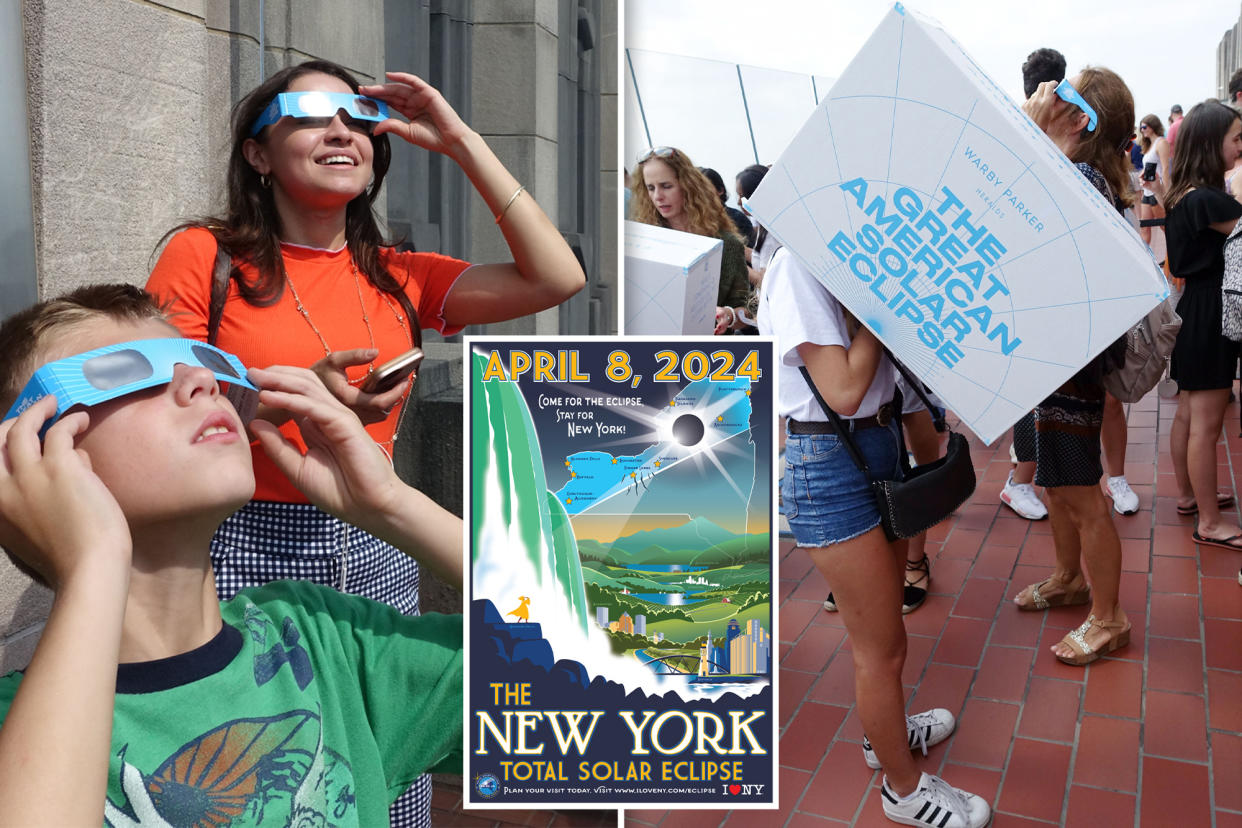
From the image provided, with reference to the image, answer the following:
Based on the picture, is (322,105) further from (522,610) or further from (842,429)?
(842,429)

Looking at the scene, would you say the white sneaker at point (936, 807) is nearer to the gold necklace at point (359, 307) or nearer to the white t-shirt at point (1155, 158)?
the gold necklace at point (359, 307)

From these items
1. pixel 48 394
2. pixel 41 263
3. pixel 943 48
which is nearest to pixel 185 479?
pixel 48 394

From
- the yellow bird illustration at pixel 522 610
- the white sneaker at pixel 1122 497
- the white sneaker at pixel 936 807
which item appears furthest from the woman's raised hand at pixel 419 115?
the white sneaker at pixel 1122 497

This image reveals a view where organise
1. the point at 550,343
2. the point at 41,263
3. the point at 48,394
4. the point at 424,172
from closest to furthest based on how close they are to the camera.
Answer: the point at 48,394 → the point at 550,343 → the point at 41,263 → the point at 424,172

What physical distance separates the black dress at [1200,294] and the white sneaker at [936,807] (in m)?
2.48

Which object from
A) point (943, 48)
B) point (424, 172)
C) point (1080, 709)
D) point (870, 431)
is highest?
point (424, 172)

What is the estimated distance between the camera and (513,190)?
1627mm

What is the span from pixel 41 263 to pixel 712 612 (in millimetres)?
1730

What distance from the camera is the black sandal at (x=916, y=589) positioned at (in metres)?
3.88

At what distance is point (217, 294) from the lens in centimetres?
155

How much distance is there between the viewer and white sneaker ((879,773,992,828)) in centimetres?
250

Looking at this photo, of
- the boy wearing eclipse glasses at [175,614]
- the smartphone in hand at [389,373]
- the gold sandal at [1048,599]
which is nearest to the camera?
the boy wearing eclipse glasses at [175,614]

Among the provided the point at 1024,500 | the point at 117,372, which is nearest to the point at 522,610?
the point at 117,372

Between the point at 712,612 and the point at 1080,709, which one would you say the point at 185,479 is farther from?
the point at 1080,709
